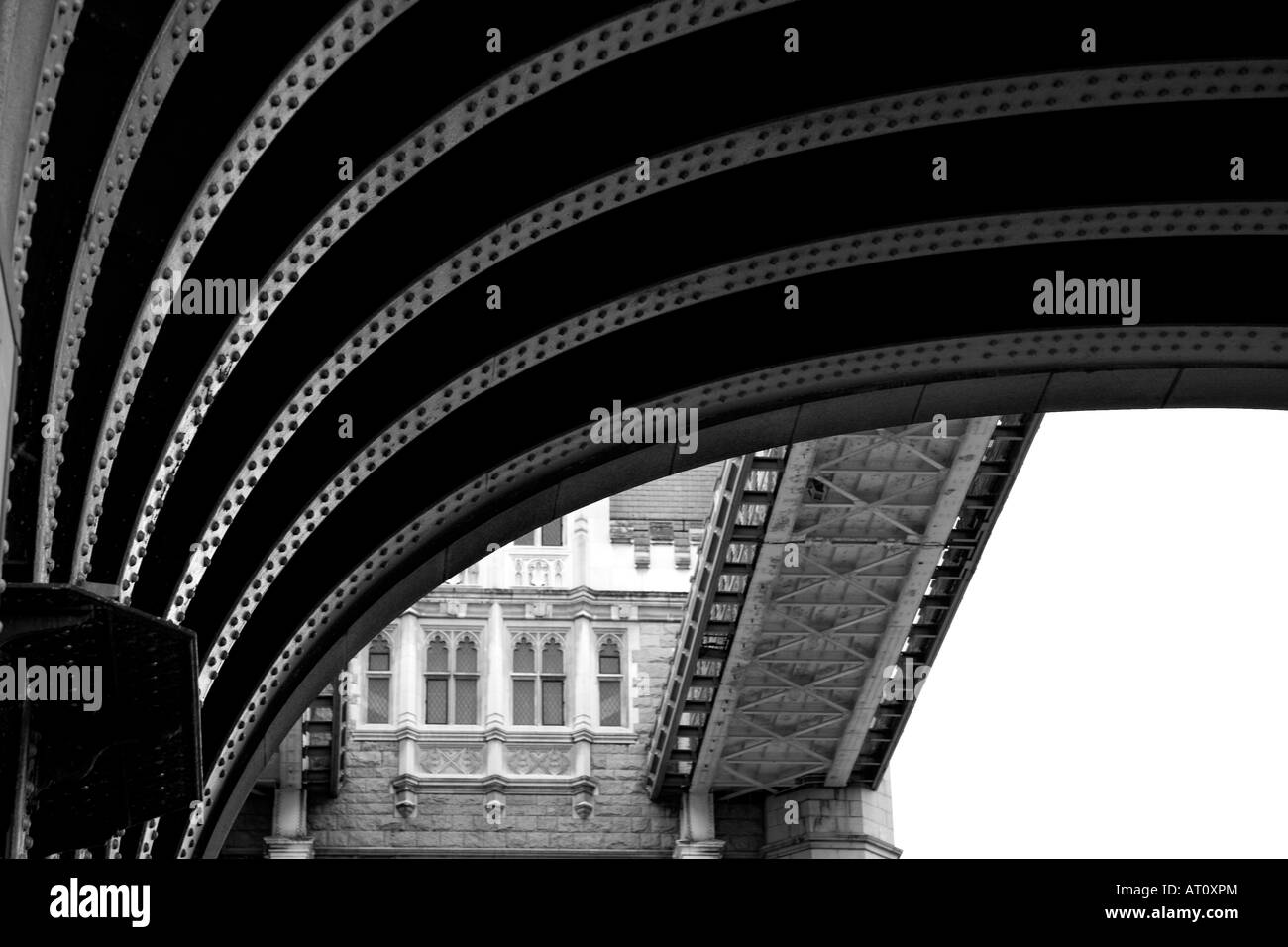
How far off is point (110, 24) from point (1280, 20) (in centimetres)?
816

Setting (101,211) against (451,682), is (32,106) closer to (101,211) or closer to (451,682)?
(101,211)

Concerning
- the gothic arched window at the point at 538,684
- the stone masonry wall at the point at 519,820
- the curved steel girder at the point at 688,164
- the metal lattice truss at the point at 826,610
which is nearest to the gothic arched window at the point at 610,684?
the stone masonry wall at the point at 519,820

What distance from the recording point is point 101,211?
1037 cm

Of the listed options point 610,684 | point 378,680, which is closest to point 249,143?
point 378,680

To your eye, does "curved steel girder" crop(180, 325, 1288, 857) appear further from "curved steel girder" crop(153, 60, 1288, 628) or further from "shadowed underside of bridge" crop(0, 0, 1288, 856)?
"curved steel girder" crop(153, 60, 1288, 628)

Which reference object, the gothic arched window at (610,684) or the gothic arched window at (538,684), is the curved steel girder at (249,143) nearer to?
the gothic arched window at (538,684)

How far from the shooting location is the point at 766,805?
40.8 meters

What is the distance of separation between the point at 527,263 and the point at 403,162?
7.19ft

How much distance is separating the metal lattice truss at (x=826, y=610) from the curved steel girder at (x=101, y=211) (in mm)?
19964

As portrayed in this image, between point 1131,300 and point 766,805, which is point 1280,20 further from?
point 766,805

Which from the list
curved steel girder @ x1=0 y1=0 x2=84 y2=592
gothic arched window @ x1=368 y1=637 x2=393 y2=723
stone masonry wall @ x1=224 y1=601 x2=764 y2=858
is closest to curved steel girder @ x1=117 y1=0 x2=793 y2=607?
curved steel girder @ x1=0 y1=0 x2=84 y2=592

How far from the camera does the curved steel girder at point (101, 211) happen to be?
10156mm

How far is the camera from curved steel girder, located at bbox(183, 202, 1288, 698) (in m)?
15.3

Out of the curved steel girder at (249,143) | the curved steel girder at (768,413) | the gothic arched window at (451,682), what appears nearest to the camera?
the curved steel girder at (249,143)
